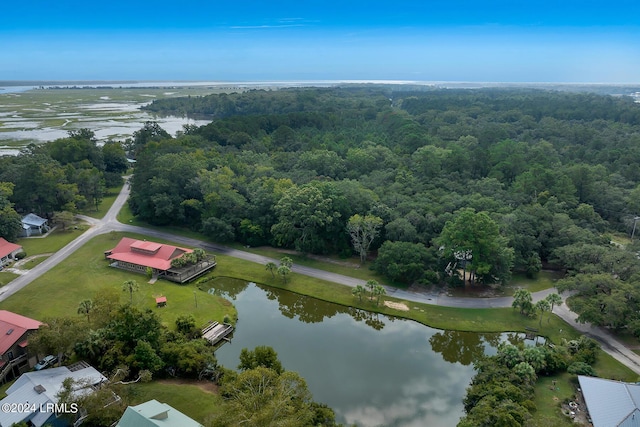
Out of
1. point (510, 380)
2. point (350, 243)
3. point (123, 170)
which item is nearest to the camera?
point (510, 380)

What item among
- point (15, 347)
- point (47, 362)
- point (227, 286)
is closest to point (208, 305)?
point (227, 286)

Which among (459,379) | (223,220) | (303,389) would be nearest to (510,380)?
(459,379)

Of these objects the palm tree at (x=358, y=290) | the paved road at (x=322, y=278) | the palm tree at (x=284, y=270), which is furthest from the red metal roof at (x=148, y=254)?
the palm tree at (x=358, y=290)

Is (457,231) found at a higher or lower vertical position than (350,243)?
higher

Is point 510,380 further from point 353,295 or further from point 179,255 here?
point 179,255

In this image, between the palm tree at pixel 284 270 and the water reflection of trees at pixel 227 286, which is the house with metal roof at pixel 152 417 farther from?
the palm tree at pixel 284 270

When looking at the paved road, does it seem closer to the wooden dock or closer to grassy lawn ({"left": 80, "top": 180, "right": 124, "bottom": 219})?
grassy lawn ({"left": 80, "top": 180, "right": 124, "bottom": 219})
